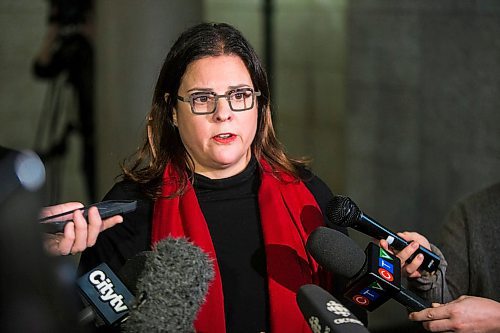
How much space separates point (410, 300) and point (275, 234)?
1.19 ft

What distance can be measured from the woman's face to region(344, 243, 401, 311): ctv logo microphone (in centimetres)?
37

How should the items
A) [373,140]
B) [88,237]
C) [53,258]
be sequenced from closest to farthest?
[53,258]
[88,237]
[373,140]

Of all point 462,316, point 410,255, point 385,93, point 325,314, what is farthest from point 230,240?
point 385,93

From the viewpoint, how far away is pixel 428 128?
416cm

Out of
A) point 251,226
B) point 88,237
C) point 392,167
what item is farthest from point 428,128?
point 88,237

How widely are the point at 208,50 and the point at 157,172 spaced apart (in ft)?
0.90

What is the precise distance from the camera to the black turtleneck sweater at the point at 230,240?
68.7 inches

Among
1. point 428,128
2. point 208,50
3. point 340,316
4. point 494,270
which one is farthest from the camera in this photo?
point 428,128

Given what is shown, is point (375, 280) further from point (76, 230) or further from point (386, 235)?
point (76, 230)

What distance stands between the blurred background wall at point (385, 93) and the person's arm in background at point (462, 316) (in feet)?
6.27

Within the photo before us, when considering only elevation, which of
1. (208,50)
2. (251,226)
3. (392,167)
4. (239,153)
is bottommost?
(392,167)

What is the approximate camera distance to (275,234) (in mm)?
1801

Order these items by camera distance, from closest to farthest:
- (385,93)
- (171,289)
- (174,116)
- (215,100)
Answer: (171,289), (215,100), (174,116), (385,93)

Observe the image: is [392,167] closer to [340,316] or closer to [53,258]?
[340,316]
